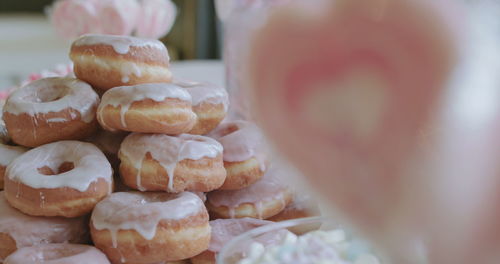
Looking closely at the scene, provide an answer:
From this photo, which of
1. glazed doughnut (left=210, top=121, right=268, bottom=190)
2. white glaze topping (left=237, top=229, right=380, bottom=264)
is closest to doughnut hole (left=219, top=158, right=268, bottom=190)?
glazed doughnut (left=210, top=121, right=268, bottom=190)

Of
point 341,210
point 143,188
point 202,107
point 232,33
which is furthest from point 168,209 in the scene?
point 232,33

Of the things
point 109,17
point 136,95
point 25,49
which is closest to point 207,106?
point 136,95

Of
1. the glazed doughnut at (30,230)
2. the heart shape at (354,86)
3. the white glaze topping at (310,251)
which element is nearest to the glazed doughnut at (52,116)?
the glazed doughnut at (30,230)

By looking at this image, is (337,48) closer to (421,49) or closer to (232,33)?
(421,49)

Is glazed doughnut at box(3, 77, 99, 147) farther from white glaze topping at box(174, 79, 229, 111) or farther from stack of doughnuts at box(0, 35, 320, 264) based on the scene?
white glaze topping at box(174, 79, 229, 111)

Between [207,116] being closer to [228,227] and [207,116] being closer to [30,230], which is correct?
[228,227]
